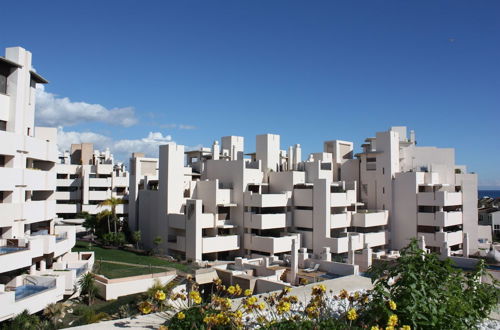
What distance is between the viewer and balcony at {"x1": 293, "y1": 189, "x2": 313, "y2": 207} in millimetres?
44281

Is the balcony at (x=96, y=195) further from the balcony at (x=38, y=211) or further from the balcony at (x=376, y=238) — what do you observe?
the balcony at (x=376, y=238)

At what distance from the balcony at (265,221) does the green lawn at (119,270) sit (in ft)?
38.4

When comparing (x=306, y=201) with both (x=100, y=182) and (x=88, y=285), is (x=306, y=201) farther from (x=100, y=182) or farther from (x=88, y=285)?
(x=100, y=182)

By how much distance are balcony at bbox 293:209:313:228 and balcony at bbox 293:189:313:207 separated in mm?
742

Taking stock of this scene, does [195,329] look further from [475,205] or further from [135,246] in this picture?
[475,205]

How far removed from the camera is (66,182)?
194ft

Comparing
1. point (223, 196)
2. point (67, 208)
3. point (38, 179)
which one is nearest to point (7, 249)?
point (38, 179)

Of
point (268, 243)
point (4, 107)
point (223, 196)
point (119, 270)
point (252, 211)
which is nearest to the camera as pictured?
point (4, 107)

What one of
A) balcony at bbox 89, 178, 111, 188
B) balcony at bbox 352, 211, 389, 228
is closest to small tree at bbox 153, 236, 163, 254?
balcony at bbox 352, 211, 389, 228

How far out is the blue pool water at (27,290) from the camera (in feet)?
69.9

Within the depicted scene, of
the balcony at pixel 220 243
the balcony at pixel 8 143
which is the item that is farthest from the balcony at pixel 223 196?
the balcony at pixel 8 143

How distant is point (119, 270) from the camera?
3181cm

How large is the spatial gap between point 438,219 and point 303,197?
14.8 metres

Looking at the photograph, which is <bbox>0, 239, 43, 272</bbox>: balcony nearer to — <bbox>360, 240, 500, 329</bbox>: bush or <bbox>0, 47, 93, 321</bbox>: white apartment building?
<bbox>0, 47, 93, 321</bbox>: white apartment building
